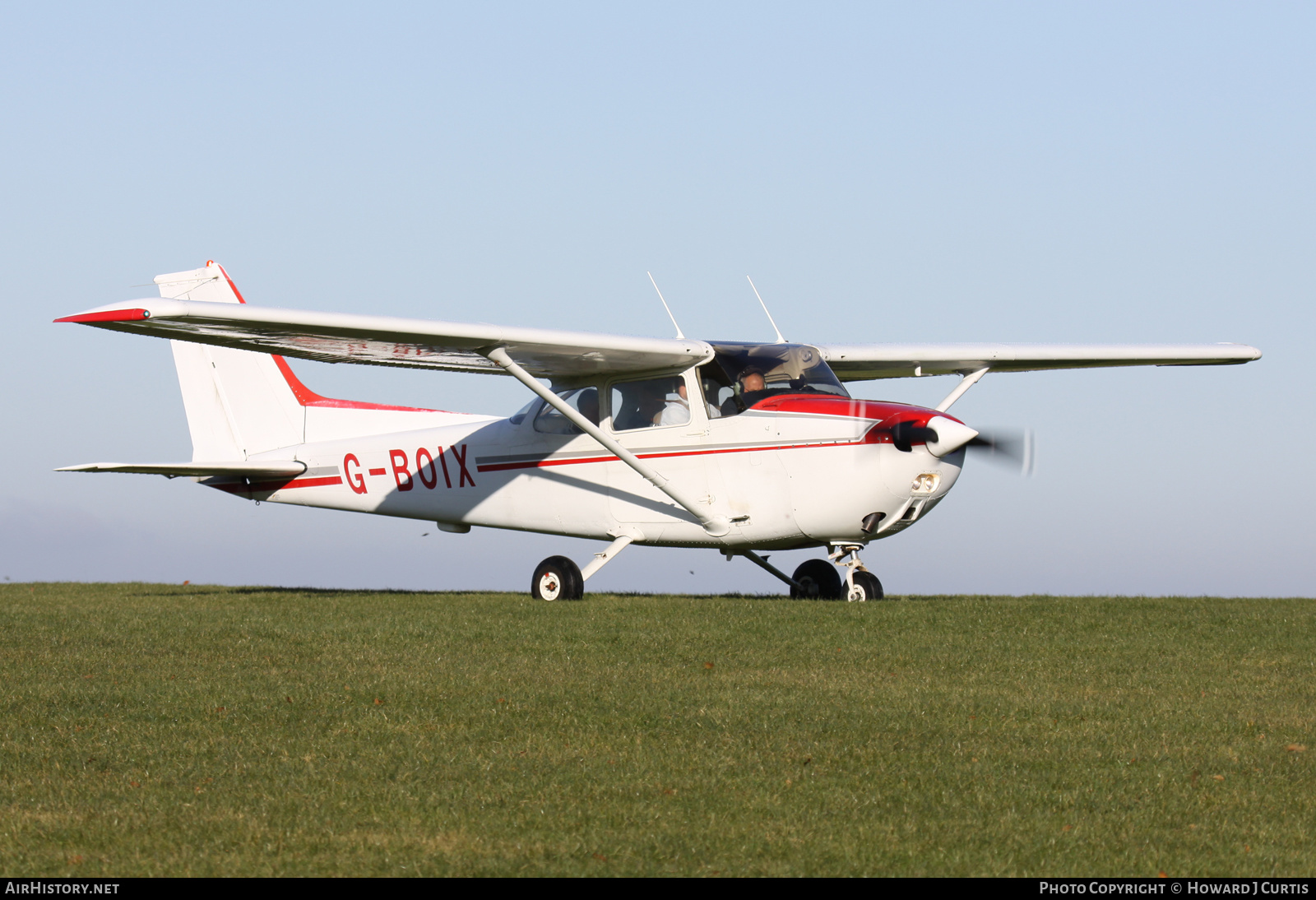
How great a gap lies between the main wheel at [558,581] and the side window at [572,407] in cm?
164

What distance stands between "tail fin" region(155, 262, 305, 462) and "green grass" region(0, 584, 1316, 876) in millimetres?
7015

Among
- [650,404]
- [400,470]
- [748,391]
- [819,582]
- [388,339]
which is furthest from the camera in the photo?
[400,470]

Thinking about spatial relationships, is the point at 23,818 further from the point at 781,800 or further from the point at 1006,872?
the point at 1006,872

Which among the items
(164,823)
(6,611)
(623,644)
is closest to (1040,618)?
(623,644)

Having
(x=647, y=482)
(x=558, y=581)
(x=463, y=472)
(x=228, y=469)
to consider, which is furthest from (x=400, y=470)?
(x=647, y=482)

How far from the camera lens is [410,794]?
5.62m

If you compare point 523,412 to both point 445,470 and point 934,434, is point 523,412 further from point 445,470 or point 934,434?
point 934,434

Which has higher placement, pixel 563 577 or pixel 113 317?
pixel 113 317

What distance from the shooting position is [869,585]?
47.3 ft

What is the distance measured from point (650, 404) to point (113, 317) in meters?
5.76

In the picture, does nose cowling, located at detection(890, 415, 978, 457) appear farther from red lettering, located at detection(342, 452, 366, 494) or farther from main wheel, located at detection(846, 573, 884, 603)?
red lettering, located at detection(342, 452, 366, 494)

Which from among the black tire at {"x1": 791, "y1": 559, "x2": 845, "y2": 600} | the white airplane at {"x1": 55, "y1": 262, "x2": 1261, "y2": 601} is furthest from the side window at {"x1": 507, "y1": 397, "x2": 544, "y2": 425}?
the black tire at {"x1": 791, "y1": 559, "x2": 845, "y2": 600}

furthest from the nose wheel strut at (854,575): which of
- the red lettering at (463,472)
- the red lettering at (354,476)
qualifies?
the red lettering at (354,476)

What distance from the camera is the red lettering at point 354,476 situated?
17.8 meters
